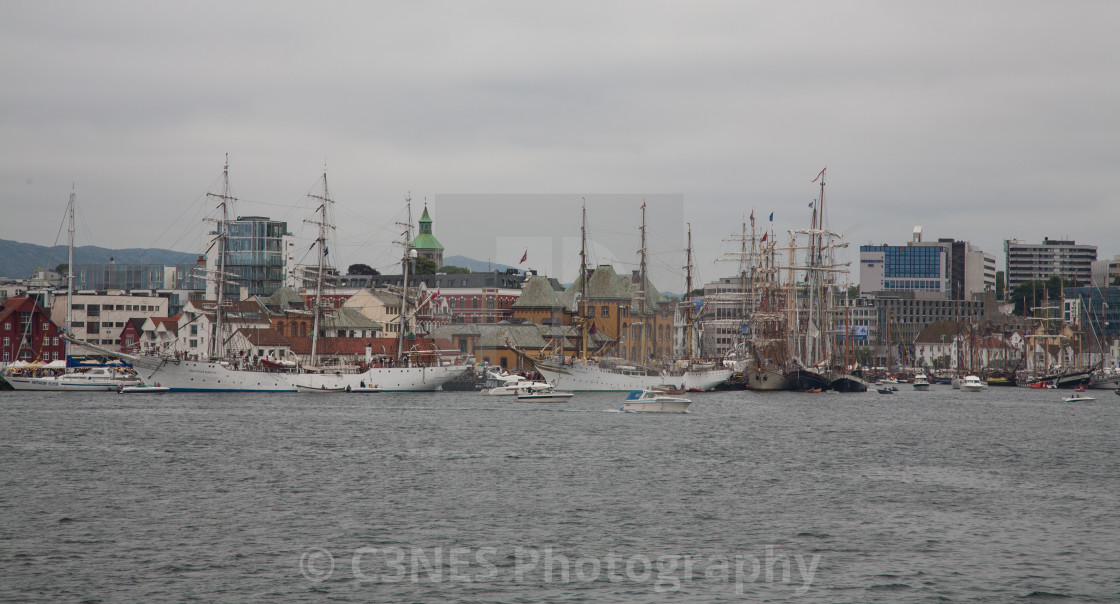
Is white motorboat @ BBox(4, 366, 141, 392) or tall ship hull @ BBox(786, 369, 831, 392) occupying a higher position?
tall ship hull @ BBox(786, 369, 831, 392)

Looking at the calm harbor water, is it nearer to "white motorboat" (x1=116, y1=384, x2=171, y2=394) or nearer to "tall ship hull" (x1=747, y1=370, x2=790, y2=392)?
"white motorboat" (x1=116, y1=384, x2=171, y2=394)

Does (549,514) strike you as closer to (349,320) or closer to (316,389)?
(316,389)

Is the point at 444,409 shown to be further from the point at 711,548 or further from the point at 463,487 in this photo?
the point at 711,548

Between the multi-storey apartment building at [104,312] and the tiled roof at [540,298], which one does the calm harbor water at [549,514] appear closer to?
the multi-storey apartment building at [104,312]

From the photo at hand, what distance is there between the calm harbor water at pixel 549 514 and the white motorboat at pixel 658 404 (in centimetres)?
1488

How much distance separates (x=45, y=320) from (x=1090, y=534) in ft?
439

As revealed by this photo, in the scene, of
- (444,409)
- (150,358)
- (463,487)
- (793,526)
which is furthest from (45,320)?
(793,526)

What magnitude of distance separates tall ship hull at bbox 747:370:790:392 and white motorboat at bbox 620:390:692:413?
52.7 m

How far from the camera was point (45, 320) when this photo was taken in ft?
467

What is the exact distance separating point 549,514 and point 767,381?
10750cm

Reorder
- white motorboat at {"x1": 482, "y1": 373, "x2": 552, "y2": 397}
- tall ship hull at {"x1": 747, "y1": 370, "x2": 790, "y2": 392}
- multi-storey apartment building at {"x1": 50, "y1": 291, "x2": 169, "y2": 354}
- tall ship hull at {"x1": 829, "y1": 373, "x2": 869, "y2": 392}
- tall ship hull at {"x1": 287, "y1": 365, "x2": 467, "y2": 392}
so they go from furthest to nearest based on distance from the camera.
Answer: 1. multi-storey apartment building at {"x1": 50, "y1": 291, "x2": 169, "y2": 354}
2. tall ship hull at {"x1": 829, "y1": 373, "x2": 869, "y2": 392}
3. tall ship hull at {"x1": 747, "y1": 370, "x2": 790, "y2": 392}
4. tall ship hull at {"x1": 287, "y1": 365, "x2": 467, "y2": 392}
5. white motorboat at {"x1": 482, "y1": 373, "x2": 552, "y2": 397}

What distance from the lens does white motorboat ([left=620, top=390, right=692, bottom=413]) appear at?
88688 mm

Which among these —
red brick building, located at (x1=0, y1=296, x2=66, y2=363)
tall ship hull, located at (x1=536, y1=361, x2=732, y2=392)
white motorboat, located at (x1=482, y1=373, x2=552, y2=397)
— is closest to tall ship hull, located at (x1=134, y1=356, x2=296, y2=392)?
red brick building, located at (x1=0, y1=296, x2=66, y2=363)

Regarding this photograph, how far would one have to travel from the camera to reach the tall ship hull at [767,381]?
5591 inches
